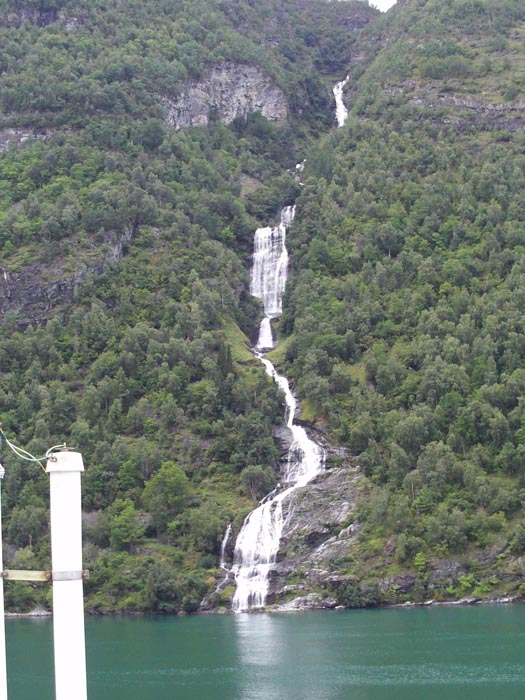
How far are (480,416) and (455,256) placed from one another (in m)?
36.1

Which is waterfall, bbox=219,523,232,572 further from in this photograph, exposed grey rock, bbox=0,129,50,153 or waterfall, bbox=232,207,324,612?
exposed grey rock, bbox=0,129,50,153

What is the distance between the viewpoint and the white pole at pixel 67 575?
17.4 meters

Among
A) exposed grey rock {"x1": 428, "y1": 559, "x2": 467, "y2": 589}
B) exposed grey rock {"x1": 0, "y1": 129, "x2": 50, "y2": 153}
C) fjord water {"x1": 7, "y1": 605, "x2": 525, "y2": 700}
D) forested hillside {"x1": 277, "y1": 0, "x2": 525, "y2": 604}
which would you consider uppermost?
exposed grey rock {"x1": 0, "y1": 129, "x2": 50, "y2": 153}

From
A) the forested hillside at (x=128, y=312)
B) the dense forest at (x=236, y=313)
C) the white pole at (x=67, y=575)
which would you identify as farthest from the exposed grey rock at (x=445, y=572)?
the white pole at (x=67, y=575)

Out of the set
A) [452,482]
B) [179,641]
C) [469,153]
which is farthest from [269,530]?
[469,153]

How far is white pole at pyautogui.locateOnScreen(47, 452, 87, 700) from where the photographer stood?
17375 millimetres

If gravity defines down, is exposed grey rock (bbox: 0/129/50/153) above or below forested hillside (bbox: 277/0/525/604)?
above

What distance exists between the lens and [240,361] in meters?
143

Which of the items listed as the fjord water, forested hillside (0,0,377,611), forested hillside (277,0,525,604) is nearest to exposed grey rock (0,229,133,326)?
forested hillside (0,0,377,611)

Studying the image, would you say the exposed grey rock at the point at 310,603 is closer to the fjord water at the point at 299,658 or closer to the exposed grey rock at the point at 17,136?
the fjord water at the point at 299,658

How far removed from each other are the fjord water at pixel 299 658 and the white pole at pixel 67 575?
42954 mm

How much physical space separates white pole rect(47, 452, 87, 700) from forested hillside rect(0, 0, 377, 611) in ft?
292

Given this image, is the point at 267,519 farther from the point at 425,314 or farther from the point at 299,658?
the point at 299,658

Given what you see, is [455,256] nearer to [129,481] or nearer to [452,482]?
[452,482]
